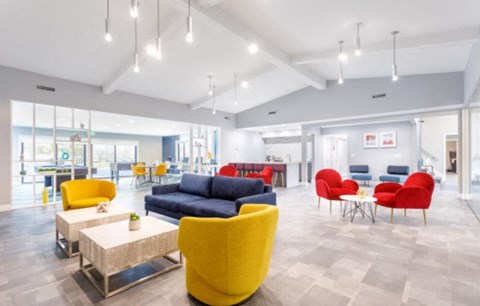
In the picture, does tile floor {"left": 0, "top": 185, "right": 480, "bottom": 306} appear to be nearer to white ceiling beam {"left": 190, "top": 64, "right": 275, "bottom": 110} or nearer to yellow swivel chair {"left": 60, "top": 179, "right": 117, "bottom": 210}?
yellow swivel chair {"left": 60, "top": 179, "right": 117, "bottom": 210}

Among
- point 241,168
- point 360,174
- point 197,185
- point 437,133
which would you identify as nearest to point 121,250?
point 197,185

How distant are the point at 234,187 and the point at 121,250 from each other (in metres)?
2.16

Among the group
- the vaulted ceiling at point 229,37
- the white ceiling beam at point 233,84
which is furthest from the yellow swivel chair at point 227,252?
the white ceiling beam at point 233,84

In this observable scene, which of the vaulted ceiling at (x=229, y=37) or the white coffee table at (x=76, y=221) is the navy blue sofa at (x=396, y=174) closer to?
the vaulted ceiling at (x=229, y=37)

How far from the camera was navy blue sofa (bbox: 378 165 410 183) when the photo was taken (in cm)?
861

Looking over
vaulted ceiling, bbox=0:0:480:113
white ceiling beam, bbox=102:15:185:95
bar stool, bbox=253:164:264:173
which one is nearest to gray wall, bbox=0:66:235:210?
vaulted ceiling, bbox=0:0:480:113

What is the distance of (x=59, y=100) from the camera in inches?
234

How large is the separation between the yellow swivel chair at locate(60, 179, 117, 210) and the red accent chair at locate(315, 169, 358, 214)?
414 centimetres

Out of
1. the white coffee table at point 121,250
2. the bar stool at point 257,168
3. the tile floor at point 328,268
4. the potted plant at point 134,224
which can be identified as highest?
the bar stool at point 257,168

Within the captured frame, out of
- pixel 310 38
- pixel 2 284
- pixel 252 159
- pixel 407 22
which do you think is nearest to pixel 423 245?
pixel 407 22

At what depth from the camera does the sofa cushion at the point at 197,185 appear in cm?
448

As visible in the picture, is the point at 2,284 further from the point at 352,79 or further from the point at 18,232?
the point at 352,79

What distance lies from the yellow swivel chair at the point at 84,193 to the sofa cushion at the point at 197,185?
4.28ft

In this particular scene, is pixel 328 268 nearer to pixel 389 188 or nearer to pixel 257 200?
pixel 257 200
